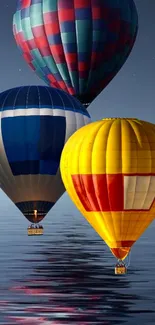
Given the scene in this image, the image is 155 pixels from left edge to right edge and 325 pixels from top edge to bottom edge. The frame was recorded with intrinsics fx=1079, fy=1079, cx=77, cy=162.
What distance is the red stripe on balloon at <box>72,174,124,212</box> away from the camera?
4884 cm

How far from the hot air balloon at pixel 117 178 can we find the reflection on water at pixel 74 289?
370 centimetres

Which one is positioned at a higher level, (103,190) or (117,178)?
(117,178)

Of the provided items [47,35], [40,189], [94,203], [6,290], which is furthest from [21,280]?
[94,203]

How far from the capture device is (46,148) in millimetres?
58375

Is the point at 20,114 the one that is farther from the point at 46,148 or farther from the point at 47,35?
the point at 47,35

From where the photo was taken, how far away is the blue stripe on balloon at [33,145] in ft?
191

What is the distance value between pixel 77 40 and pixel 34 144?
344 inches

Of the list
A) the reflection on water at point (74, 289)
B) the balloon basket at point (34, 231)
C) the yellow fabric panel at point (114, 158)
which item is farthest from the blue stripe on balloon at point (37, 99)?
the reflection on water at point (74, 289)

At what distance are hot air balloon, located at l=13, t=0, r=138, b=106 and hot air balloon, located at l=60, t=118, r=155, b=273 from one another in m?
15.1

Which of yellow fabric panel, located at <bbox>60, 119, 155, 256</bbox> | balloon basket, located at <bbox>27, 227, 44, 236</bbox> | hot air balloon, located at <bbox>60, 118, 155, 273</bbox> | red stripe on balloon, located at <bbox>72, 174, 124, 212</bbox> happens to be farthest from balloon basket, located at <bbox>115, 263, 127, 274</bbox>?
balloon basket, located at <bbox>27, 227, 44, 236</bbox>

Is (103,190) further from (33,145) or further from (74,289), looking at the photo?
(74,289)

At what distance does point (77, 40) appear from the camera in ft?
210

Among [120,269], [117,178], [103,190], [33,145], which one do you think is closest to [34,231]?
[33,145]

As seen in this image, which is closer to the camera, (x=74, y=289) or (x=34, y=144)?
(x=34, y=144)
